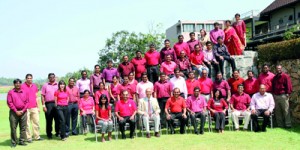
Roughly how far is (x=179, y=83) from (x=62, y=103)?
131 inches

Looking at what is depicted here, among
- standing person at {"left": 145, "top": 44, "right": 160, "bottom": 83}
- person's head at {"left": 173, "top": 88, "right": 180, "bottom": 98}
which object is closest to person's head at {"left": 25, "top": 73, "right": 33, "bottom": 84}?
standing person at {"left": 145, "top": 44, "right": 160, "bottom": 83}

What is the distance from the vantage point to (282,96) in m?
9.69

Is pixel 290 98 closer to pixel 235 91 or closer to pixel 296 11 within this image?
pixel 235 91

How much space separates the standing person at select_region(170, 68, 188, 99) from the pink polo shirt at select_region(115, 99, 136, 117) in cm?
146

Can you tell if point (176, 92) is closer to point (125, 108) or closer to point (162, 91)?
point (162, 91)

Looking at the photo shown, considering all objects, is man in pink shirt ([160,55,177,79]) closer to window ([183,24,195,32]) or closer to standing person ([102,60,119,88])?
standing person ([102,60,119,88])

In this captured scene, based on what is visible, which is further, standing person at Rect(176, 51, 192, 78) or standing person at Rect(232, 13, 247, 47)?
standing person at Rect(232, 13, 247, 47)

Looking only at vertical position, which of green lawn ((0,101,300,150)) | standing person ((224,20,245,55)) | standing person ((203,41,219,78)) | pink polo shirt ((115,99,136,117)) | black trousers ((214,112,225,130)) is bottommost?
green lawn ((0,101,300,150))

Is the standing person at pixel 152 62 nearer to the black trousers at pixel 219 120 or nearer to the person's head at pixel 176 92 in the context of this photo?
the person's head at pixel 176 92

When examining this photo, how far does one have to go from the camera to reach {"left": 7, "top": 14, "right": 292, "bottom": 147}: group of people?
352 inches

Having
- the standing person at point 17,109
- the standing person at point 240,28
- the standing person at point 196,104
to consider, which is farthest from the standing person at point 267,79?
the standing person at point 17,109

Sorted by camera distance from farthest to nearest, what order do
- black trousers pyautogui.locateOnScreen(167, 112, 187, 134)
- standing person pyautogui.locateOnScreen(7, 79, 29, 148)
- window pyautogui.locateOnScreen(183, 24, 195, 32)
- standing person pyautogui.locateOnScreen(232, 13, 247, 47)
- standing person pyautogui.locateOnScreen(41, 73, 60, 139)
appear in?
window pyautogui.locateOnScreen(183, 24, 195, 32) → standing person pyautogui.locateOnScreen(232, 13, 247, 47) → standing person pyautogui.locateOnScreen(41, 73, 60, 139) → black trousers pyautogui.locateOnScreen(167, 112, 187, 134) → standing person pyautogui.locateOnScreen(7, 79, 29, 148)

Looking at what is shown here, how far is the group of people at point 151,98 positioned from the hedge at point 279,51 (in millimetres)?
1129

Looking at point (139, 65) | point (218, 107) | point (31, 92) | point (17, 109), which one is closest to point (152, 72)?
point (139, 65)
